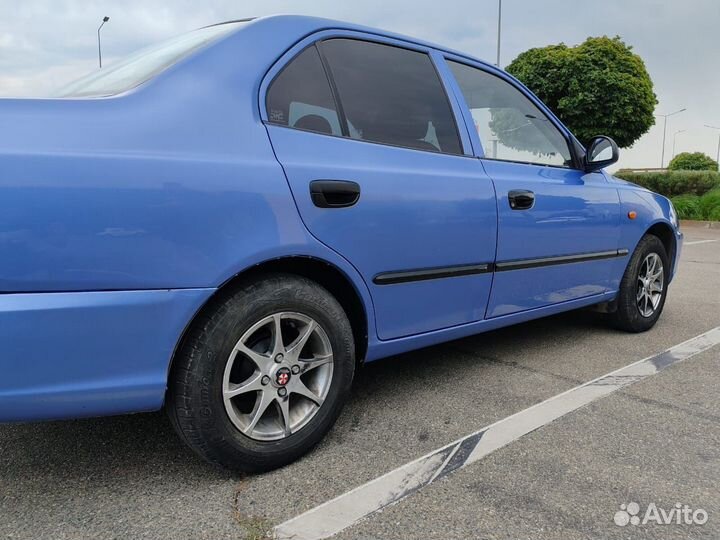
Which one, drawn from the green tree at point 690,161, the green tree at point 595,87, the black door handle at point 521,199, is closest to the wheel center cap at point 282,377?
the black door handle at point 521,199

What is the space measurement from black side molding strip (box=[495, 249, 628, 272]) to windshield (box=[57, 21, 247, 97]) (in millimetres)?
1602

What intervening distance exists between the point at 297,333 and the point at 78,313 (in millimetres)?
764

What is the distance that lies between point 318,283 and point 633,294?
2.59m

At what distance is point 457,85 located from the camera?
2.91m

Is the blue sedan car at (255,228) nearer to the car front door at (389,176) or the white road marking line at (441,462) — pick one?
the car front door at (389,176)

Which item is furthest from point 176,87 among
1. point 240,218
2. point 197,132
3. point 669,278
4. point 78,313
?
point 669,278

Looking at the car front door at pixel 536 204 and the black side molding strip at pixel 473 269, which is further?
the car front door at pixel 536 204

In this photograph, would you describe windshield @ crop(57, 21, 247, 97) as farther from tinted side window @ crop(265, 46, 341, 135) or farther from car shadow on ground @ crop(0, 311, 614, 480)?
car shadow on ground @ crop(0, 311, 614, 480)

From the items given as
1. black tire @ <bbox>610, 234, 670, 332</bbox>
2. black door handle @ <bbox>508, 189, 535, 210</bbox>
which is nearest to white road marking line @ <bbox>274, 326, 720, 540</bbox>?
black tire @ <bbox>610, 234, 670, 332</bbox>

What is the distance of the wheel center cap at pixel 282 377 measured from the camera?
2.08 meters

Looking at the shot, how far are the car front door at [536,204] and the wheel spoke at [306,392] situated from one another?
3.60 ft

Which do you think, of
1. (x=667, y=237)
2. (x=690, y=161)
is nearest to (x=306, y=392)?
(x=667, y=237)

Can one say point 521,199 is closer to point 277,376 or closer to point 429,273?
point 429,273

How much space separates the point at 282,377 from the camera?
209 cm
